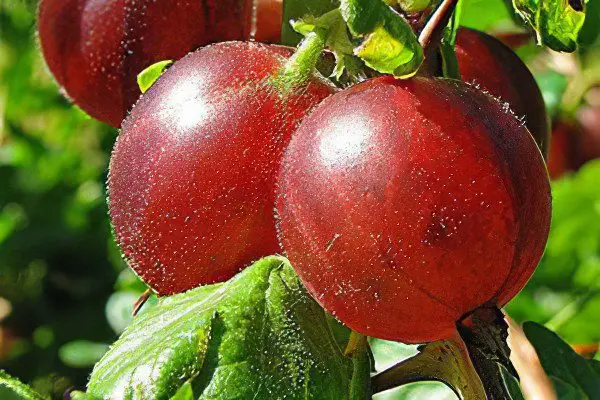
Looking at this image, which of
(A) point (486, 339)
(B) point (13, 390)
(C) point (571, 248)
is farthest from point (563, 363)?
(C) point (571, 248)

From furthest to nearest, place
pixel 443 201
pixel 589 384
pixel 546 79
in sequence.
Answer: pixel 546 79 → pixel 589 384 → pixel 443 201

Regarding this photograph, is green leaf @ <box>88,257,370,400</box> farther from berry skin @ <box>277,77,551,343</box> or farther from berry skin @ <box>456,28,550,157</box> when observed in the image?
berry skin @ <box>456,28,550,157</box>

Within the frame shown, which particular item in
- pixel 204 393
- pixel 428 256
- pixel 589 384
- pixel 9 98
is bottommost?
pixel 9 98

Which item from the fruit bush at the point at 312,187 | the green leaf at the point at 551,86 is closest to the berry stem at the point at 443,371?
the fruit bush at the point at 312,187

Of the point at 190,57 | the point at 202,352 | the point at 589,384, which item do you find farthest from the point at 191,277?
the point at 589,384

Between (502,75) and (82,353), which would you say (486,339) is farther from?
(82,353)

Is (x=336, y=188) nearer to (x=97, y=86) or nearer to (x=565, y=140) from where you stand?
(x=97, y=86)

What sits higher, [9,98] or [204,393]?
[204,393]
